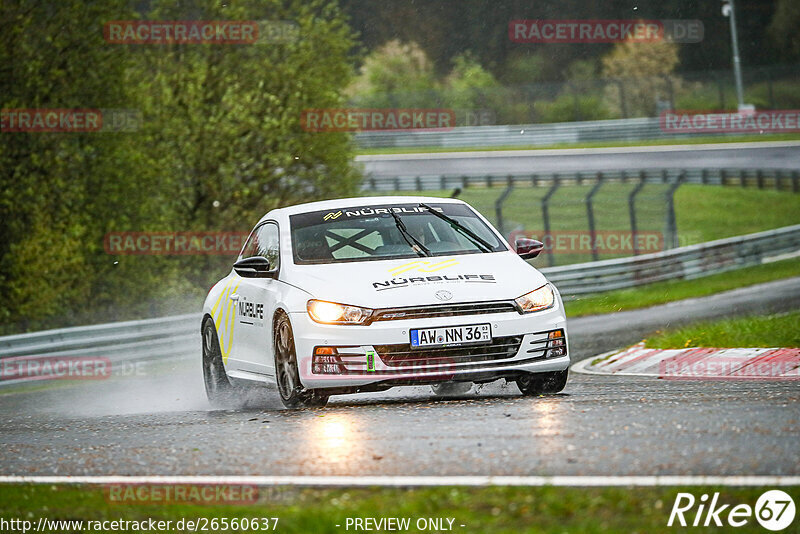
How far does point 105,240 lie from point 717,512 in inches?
876

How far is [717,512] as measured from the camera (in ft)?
16.3

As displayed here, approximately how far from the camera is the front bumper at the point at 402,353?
352 inches

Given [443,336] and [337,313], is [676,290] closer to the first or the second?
[443,336]

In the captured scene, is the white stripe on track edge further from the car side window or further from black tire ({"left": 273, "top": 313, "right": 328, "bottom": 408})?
A: the car side window

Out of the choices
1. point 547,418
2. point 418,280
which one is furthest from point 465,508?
point 418,280

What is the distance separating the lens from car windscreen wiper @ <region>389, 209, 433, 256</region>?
10023 millimetres

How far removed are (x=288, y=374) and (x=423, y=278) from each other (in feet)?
3.91

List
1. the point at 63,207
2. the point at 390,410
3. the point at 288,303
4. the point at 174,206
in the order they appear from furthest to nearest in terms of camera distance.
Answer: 1. the point at 174,206
2. the point at 63,207
3. the point at 288,303
4. the point at 390,410

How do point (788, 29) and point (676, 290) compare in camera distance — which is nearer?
point (676, 290)

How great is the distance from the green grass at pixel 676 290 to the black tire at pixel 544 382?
14.1 metres

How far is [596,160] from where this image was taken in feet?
161

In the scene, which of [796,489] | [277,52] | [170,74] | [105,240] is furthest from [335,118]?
[796,489]

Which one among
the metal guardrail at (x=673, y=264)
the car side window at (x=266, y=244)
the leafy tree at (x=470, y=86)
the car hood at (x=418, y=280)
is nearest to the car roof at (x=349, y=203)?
the car side window at (x=266, y=244)

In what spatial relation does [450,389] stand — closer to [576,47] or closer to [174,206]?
[174,206]
